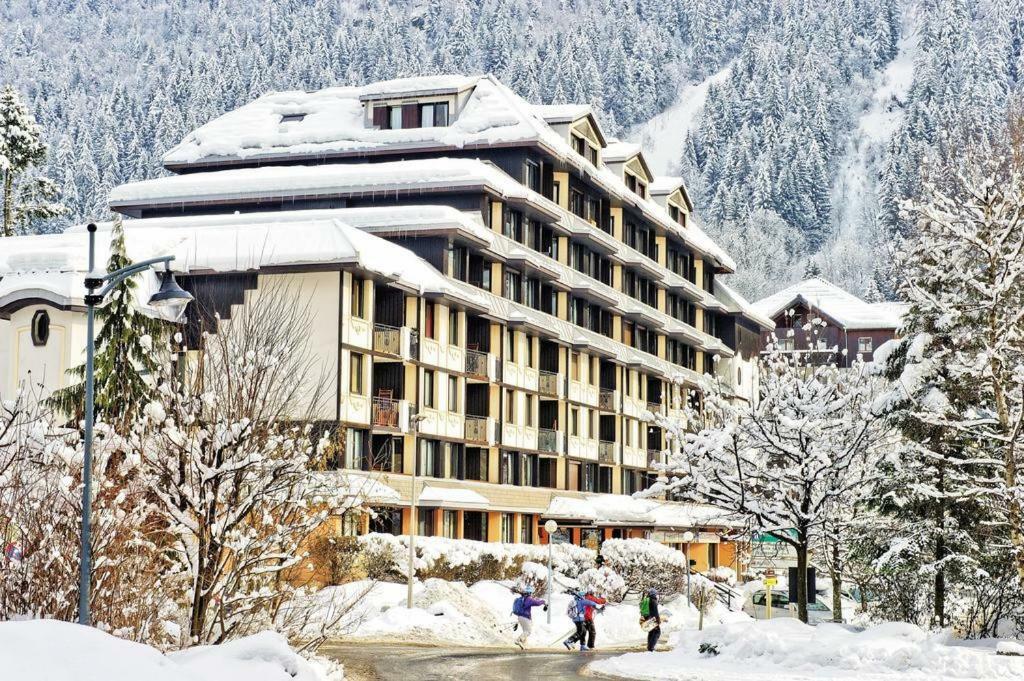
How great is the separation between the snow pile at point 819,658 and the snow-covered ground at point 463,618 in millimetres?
8693

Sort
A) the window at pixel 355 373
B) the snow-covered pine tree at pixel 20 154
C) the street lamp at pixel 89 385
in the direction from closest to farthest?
the street lamp at pixel 89 385 < the window at pixel 355 373 < the snow-covered pine tree at pixel 20 154

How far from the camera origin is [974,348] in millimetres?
34094

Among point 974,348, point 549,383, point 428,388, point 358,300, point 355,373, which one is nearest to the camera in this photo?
point 974,348

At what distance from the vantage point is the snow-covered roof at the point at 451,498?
57625 mm

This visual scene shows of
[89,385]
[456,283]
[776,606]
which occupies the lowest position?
[776,606]

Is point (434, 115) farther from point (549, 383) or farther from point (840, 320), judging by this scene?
point (840, 320)

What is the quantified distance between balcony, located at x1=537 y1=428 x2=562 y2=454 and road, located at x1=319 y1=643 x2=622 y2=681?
102 ft

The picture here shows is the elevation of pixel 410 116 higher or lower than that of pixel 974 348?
higher

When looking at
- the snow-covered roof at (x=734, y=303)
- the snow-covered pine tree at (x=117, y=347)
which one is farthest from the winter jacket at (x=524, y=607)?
the snow-covered roof at (x=734, y=303)

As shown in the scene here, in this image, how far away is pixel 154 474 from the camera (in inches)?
898

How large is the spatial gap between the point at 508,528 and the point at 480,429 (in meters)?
5.65

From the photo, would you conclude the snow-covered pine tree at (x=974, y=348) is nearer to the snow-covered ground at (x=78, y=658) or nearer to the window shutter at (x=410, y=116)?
the snow-covered ground at (x=78, y=658)

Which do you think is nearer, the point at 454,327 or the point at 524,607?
the point at 524,607

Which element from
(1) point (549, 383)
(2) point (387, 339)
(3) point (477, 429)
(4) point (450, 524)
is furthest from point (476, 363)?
(1) point (549, 383)
